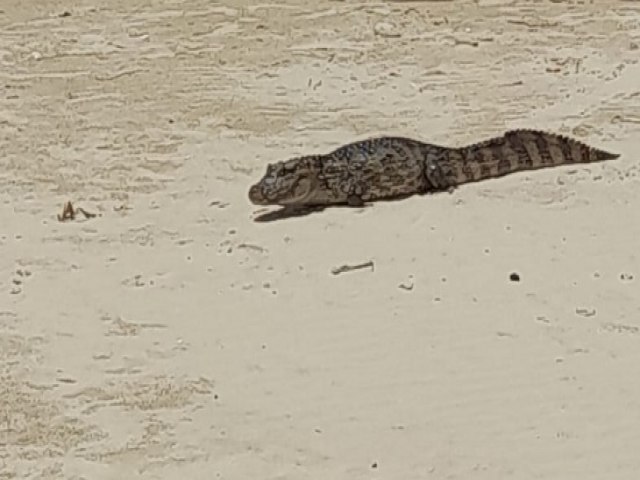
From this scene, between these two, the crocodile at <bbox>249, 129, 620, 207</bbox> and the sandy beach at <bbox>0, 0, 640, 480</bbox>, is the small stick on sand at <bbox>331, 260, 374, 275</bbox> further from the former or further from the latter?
the crocodile at <bbox>249, 129, 620, 207</bbox>

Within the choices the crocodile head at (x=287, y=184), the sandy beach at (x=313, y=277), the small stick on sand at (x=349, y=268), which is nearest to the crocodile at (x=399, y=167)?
the crocodile head at (x=287, y=184)

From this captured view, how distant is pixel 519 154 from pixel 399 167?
0.69m

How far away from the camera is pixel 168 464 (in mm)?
5301

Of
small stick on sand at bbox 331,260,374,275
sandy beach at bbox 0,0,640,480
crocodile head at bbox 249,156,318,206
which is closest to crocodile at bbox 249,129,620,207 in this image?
crocodile head at bbox 249,156,318,206

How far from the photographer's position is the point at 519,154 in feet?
28.1

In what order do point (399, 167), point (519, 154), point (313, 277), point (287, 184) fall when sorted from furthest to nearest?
point (519, 154)
point (399, 167)
point (287, 184)
point (313, 277)

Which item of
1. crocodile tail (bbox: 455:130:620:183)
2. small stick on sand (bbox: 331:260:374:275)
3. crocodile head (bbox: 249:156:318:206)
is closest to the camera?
small stick on sand (bbox: 331:260:374:275)

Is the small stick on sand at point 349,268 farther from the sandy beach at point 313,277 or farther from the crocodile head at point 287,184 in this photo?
the crocodile head at point 287,184

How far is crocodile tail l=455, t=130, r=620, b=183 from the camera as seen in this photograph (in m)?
8.56

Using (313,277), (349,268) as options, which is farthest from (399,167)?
(313,277)

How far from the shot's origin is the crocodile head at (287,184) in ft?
27.2

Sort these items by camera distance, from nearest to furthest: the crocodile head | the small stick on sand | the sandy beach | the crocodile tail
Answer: the sandy beach → the small stick on sand → the crocodile head → the crocodile tail

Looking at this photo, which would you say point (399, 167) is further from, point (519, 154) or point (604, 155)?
point (604, 155)

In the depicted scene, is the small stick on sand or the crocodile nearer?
the small stick on sand
